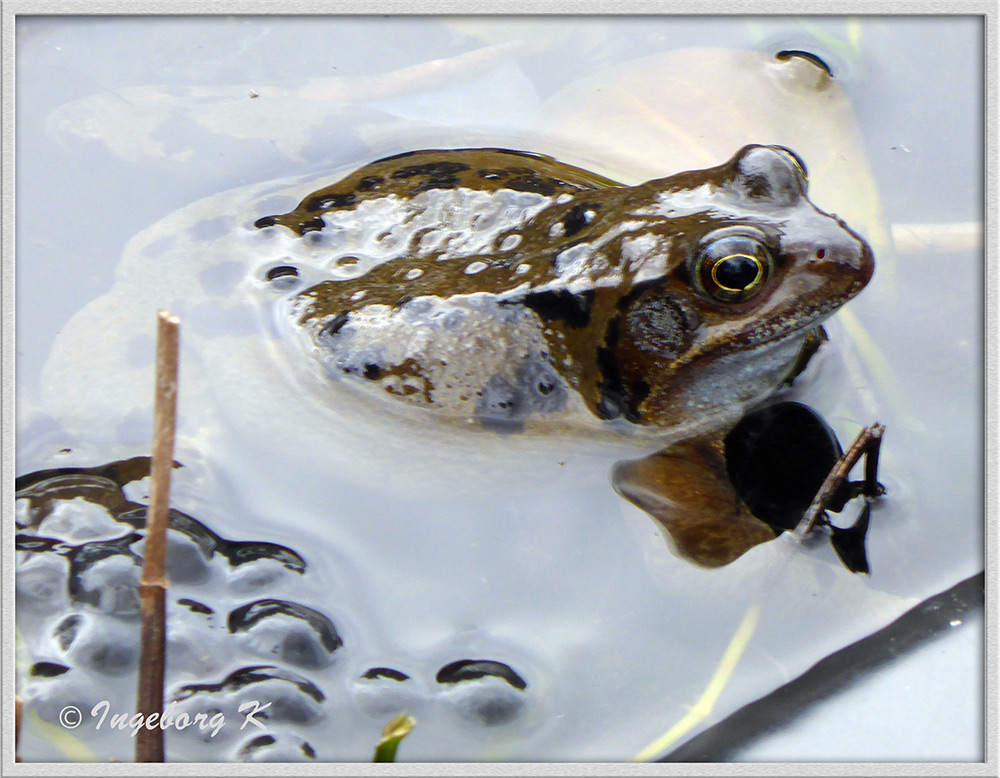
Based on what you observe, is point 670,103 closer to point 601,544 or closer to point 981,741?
point 601,544

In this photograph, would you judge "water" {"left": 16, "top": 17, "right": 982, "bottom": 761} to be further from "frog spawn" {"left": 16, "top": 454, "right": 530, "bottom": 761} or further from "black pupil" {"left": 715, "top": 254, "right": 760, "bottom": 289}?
"black pupil" {"left": 715, "top": 254, "right": 760, "bottom": 289}

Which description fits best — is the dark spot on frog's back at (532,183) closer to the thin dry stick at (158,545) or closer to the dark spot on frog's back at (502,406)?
the dark spot on frog's back at (502,406)

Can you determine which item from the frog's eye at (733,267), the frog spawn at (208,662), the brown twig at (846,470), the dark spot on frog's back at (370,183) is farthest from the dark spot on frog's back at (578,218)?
the frog spawn at (208,662)

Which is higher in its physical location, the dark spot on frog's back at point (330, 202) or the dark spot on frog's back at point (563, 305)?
the dark spot on frog's back at point (330, 202)

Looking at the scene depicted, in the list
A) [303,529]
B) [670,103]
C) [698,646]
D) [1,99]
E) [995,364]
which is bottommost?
[698,646]

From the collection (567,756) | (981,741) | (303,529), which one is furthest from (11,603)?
(981,741)

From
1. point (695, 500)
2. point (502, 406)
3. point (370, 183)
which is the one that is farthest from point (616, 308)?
point (370, 183)
